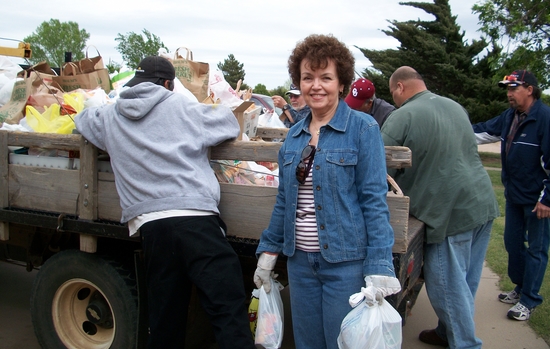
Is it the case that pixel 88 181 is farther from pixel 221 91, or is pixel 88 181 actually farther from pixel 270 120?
pixel 270 120

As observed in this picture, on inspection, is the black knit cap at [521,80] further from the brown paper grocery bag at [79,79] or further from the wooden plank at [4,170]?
the wooden plank at [4,170]

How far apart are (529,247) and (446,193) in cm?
175

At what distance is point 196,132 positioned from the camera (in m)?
2.63

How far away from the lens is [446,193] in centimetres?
310

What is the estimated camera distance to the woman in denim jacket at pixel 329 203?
83.8 inches

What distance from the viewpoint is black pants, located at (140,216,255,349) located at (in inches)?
98.3

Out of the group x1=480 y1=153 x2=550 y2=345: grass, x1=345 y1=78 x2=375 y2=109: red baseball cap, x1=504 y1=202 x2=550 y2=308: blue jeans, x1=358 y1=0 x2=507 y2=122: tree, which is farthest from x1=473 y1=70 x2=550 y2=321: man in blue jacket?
→ x1=358 y1=0 x2=507 y2=122: tree

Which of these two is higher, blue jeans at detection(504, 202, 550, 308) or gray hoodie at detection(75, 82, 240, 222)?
gray hoodie at detection(75, 82, 240, 222)

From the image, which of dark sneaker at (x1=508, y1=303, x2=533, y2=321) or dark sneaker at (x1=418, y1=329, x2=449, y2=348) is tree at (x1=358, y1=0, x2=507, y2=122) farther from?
dark sneaker at (x1=418, y1=329, x2=449, y2=348)

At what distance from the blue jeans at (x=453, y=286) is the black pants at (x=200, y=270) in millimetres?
1363

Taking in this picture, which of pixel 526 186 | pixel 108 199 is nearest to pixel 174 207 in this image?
pixel 108 199

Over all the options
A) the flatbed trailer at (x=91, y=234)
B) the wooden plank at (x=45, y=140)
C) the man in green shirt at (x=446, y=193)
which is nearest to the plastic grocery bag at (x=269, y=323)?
the flatbed trailer at (x=91, y=234)

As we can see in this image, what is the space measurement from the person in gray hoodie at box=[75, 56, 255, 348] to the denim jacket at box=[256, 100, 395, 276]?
25.4 inches

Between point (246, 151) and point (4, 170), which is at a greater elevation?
point (246, 151)
